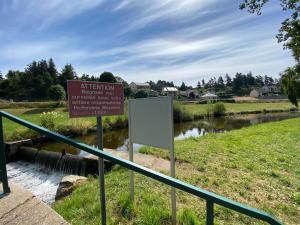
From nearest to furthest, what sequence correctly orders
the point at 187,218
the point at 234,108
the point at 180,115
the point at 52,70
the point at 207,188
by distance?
1. the point at 187,218
2. the point at 207,188
3. the point at 180,115
4. the point at 234,108
5. the point at 52,70

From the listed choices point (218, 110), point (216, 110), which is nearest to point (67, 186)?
point (216, 110)

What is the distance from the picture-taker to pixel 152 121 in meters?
3.65

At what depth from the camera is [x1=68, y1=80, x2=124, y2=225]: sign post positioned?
2709 millimetres

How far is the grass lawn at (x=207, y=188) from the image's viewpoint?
11.8 ft

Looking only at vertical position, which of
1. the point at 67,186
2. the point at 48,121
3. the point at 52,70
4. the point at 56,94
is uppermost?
the point at 52,70

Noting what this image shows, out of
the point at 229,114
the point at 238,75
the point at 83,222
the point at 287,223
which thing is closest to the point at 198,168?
the point at 287,223

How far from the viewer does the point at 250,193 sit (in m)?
4.53

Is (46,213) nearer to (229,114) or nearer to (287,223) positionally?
(287,223)

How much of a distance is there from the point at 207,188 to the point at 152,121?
6.50 ft

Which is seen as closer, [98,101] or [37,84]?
[98,101]

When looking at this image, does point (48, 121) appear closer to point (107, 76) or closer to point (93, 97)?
point (93, 97)

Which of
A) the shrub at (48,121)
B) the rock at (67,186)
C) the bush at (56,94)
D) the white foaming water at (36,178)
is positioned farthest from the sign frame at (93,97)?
the bush at (56,94)

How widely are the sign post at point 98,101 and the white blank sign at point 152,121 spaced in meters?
0.57

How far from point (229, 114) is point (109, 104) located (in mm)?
31254
